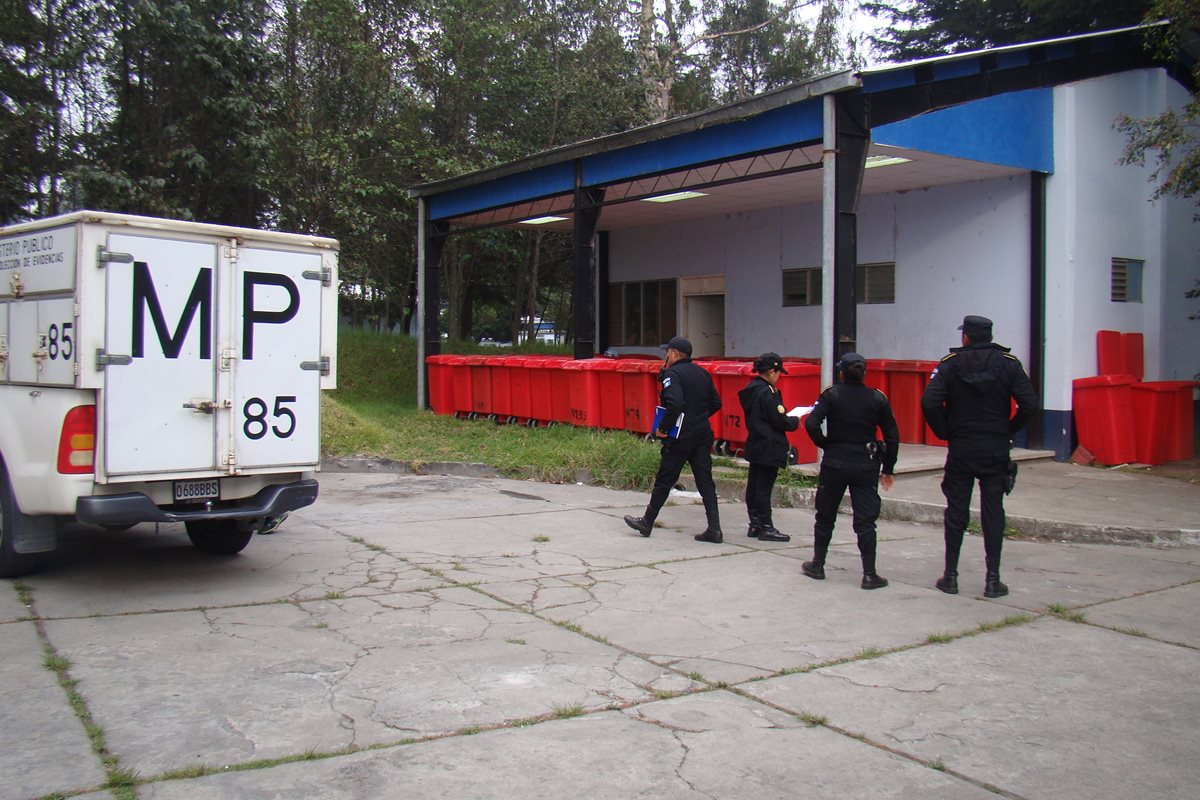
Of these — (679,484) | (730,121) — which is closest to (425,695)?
(679,484)

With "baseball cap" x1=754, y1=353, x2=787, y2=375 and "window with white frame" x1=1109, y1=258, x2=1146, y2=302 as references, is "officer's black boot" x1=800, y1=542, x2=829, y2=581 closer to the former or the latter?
"baseball cap" x1=754, y1=353, x2=787, y2=375

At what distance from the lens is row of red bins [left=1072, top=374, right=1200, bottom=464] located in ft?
41.8

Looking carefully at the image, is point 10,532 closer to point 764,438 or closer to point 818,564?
point 818,564

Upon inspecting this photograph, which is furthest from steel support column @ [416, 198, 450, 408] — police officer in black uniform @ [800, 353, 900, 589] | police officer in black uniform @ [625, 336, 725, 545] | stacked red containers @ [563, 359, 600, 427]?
police officer in black uniform @ [800, 353, 900, 589]

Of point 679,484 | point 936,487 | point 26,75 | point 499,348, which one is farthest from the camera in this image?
point 499,348

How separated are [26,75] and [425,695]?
19.5 meters

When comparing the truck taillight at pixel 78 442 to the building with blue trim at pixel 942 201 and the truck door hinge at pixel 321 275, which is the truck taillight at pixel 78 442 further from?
the building with blue trim at pixel 942 201

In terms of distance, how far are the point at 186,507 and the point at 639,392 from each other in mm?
8439

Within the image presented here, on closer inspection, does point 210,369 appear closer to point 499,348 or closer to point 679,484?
point 679,484

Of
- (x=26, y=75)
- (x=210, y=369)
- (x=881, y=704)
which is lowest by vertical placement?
(x=881, y=704)

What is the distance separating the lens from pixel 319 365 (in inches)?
299

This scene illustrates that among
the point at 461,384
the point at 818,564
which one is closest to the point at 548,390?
the point at 461,384

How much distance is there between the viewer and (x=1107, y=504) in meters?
10.3

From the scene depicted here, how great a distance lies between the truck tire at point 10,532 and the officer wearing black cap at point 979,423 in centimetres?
638
